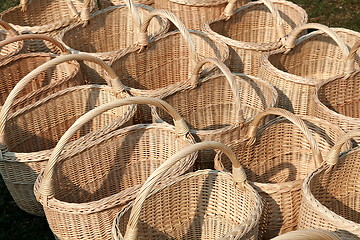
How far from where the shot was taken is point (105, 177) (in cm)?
288

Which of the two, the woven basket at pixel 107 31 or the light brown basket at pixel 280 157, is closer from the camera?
the light brown basket at pixel 280 157

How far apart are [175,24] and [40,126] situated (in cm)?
90

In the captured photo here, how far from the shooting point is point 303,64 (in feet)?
11.9

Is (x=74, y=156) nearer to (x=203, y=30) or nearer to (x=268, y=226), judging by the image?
(x=268, y=226)

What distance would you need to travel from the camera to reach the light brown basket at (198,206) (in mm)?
2371

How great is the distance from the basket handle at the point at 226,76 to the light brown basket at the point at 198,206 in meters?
0.38

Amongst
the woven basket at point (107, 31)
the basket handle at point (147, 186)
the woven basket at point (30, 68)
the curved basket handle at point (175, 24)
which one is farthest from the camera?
the woven basket at point (107, 31)

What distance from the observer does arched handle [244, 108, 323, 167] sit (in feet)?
8.09

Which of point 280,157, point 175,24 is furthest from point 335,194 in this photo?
point 175,24

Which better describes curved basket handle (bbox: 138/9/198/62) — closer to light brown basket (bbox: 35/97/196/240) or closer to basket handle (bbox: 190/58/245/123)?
basket handle (bbox: 190/58/245/123)

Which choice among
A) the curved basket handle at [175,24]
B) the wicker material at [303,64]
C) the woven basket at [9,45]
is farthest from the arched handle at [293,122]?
the woven basket at [9,45]

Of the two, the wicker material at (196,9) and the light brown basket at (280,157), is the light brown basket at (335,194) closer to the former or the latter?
the light brown basket at (280,157)

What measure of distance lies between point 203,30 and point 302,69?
0.67 m

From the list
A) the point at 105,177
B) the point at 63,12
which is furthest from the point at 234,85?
the point at 63,12
